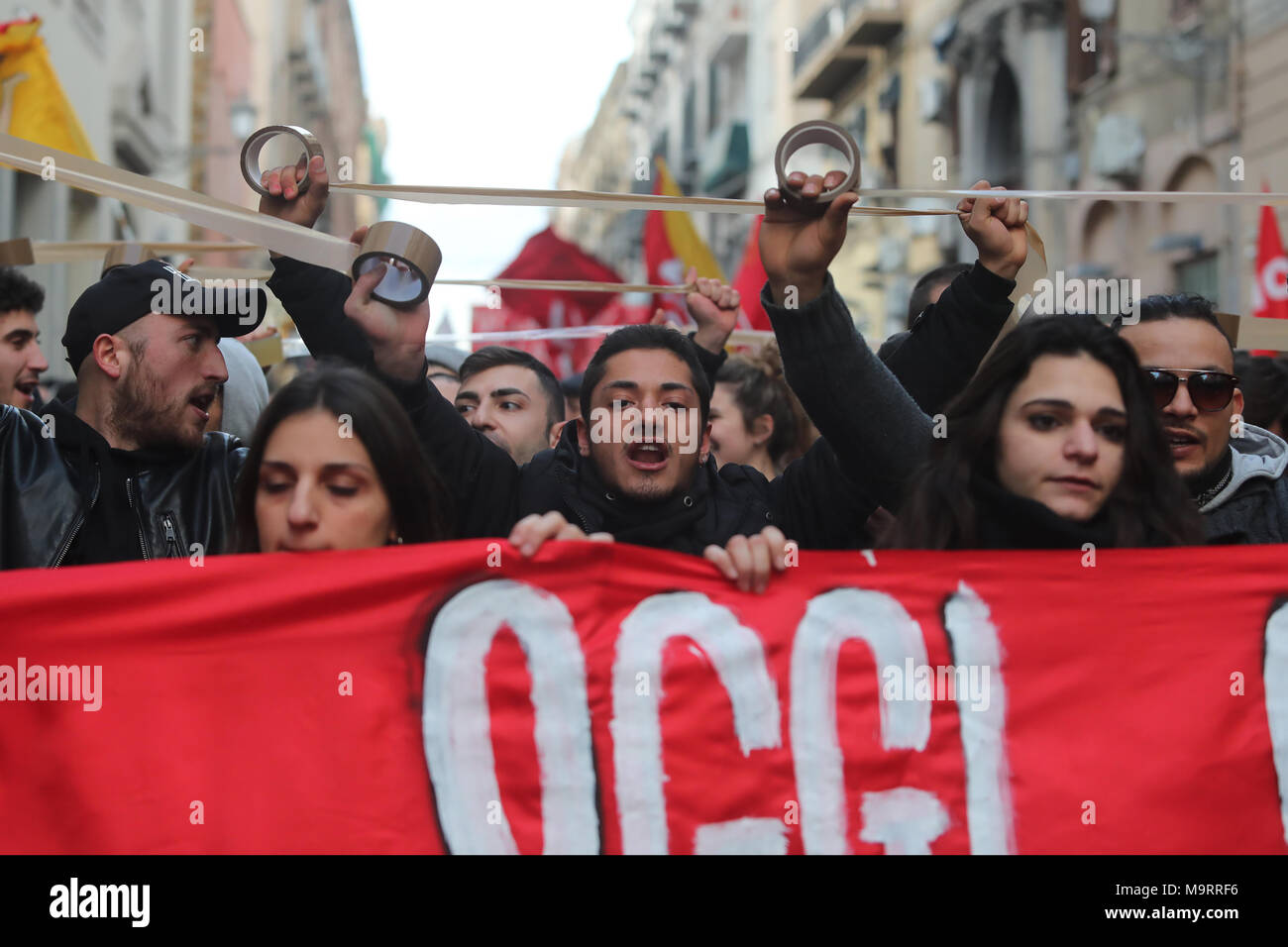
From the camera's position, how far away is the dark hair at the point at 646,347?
11.5 feet

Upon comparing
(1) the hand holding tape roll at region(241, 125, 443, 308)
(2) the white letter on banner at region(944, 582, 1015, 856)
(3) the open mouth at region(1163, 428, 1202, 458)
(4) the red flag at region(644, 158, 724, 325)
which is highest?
(4) the red flag at region(644, 158, 724, 325)

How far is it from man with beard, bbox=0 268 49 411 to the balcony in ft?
65.0

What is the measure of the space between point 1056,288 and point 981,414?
3.65 ft

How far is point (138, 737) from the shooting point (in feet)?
8.88

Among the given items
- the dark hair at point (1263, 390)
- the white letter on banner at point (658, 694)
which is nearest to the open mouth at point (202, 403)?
the white letter on banner at point (658, 694)

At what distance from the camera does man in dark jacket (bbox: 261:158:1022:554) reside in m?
3.09

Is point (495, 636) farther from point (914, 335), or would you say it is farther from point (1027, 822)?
point (914, 335)

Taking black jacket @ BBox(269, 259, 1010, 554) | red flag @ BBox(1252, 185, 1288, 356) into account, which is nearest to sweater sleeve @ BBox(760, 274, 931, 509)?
black jacket @ BBox(269, 259, 1010, 554)

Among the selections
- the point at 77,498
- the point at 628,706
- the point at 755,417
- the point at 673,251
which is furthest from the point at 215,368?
the point at 673,251

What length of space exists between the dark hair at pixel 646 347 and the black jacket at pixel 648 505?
15cm

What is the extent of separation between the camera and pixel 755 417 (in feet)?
16.3

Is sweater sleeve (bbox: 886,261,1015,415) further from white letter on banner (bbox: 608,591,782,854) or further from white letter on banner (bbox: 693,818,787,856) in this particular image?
white letter on banner (bbox: 693,818,787,856)

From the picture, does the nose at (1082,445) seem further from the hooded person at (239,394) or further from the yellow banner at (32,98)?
the yellow banner at (32,98)
